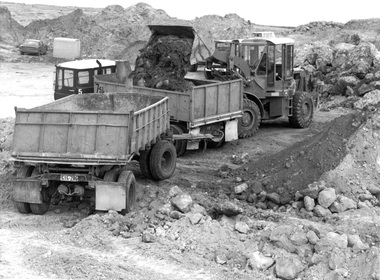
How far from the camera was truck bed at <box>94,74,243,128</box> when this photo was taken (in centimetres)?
1619

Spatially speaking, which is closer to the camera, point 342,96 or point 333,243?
point 333,243

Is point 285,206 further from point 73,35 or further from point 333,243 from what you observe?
point 73,35

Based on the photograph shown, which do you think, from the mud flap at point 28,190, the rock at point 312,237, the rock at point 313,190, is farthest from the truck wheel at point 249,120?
the rock at point 312,237

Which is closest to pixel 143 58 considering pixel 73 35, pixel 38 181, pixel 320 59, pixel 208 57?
pixel 208 57

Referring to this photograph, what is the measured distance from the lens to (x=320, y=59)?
91.4ft

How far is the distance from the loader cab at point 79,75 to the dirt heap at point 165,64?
3525 millimetres

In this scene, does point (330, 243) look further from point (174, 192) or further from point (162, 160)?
point (162, 160)

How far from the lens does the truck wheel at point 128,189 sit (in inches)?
469

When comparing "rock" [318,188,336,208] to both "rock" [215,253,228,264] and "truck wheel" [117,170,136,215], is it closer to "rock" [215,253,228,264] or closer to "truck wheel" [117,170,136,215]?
"rock" [215,253,228,264]

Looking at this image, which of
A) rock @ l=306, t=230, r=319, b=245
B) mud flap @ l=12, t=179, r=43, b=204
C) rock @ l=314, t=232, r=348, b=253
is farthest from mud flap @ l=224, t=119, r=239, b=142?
rock @ l=314, t=232, r=348, b=253

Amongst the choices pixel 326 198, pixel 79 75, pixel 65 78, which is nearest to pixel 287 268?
pixel 326 198

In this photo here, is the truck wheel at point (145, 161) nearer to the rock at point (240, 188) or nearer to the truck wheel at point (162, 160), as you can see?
the truck wheel at point (162, 160)

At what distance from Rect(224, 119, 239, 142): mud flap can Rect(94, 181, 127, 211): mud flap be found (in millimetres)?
6153

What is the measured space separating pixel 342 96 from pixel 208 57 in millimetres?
9055
